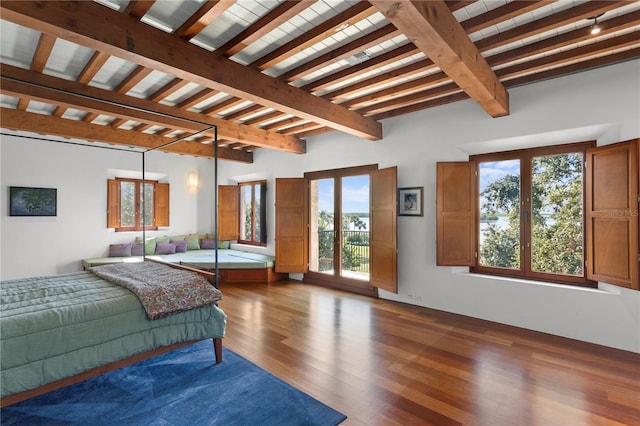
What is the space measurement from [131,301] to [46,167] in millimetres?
5030

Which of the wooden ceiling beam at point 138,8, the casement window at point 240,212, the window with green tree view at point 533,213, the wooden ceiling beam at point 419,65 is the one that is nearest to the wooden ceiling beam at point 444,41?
the wooden ceiling beam at point 419,65

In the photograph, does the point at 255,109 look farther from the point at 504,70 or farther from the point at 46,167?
the point at 46,167

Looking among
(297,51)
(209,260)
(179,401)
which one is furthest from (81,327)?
(209,260)

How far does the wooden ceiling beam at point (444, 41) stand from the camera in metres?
1.82

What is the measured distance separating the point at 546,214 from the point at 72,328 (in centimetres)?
480

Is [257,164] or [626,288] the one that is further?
[257,164]

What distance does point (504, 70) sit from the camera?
3252 mm

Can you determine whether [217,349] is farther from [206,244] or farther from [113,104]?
[206,244]

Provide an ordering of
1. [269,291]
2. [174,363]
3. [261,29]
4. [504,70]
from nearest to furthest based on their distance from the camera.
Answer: [261,29], [174,363], [504,70], [269,291]

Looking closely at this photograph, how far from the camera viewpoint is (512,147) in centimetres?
396

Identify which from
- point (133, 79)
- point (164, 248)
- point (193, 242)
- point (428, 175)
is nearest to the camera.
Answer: point (133, 79)

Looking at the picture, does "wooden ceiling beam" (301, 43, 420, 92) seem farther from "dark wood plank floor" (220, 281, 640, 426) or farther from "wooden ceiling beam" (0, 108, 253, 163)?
"wooden ceiling beam" (0, 108, 253, 163)

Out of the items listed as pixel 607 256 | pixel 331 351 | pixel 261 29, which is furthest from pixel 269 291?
pixel 607 256

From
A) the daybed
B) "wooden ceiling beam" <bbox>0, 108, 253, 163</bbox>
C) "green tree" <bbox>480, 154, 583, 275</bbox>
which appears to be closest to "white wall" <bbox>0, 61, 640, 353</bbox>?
"green tree" <bbox>480, 154, 583, 275</bbox>
